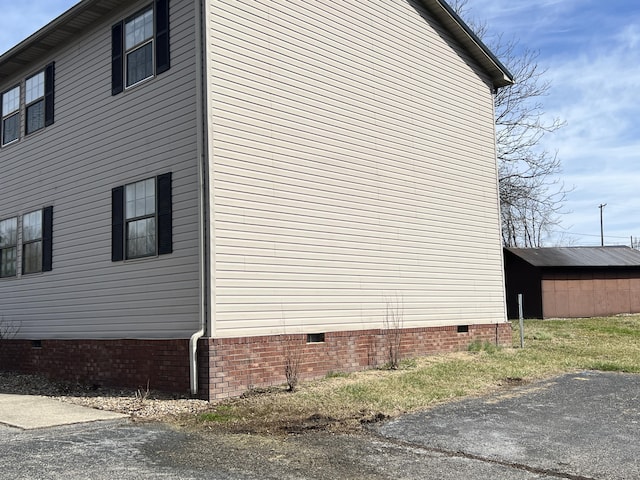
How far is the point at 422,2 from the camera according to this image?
15977 mm

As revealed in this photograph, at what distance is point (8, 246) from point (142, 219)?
5702mm

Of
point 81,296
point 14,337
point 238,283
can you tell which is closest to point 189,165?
point 238,283

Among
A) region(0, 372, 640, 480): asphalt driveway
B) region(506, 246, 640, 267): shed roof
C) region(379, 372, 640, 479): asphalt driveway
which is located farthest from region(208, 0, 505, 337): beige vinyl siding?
region(506, 246, 640, 267): shed roof

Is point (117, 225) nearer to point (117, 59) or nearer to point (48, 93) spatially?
point (117, 59)

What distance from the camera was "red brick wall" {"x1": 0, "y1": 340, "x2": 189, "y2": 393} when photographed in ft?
35.2

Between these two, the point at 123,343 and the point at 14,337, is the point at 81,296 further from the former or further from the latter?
the point at 14,337

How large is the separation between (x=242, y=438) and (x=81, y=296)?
21.9 ft

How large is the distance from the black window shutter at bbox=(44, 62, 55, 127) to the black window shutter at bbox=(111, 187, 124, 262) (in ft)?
11.2

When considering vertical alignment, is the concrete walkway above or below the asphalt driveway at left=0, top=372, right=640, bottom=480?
above

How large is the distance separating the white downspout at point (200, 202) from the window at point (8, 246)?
23.2ft

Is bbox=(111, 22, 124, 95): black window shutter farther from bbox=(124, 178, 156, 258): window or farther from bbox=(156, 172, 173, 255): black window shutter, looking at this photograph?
bbox=(156, 172, 173, 255): black window shutter

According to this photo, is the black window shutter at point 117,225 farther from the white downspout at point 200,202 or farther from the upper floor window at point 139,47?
the white downspout at point 200,202

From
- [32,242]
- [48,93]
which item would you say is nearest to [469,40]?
[48,93]

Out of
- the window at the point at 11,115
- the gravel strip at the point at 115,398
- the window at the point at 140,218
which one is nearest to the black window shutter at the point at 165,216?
the window at the point at 140,218
